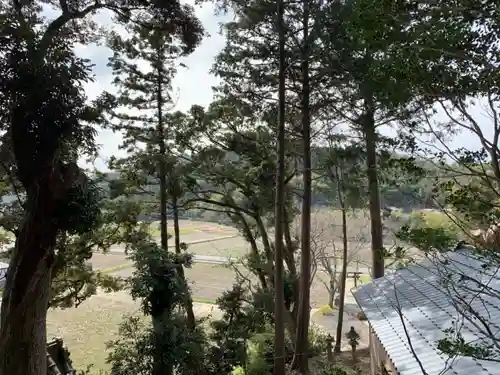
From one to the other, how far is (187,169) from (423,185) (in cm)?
625

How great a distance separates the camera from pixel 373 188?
8.16 meters

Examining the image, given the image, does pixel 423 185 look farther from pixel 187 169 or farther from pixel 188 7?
pixel 187 169

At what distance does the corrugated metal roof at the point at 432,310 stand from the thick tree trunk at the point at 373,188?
3.21 ft

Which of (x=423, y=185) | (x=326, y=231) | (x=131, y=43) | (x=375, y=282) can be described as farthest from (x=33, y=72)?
(x=326, y=231)

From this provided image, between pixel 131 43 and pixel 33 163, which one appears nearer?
pixel 33 163

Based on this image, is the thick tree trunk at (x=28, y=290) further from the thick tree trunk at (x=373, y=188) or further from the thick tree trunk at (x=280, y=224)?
the thick tree trunk at (x=373, y=188)

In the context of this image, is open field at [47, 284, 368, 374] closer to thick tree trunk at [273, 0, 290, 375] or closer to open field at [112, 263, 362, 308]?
open field at [112, 263, 362, 308]

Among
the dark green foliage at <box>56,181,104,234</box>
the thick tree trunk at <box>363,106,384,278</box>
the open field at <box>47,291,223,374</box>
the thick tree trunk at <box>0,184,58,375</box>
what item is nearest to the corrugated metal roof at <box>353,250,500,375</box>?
the thick tree trunk at <box>363,106,384,278</box>

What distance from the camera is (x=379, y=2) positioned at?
300 cm

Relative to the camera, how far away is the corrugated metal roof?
3.28m

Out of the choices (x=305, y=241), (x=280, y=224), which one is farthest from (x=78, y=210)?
(x=305, y=241)

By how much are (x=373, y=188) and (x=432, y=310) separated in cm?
356

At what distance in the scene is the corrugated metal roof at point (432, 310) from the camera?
328 centimetres

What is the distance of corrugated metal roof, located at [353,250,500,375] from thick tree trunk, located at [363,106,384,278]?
3.21 feet
